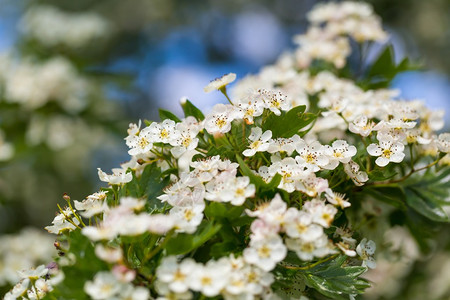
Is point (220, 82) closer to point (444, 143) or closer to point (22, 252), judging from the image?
point (444, 143)

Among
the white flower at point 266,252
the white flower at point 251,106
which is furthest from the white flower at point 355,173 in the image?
the white flower at point 266,252

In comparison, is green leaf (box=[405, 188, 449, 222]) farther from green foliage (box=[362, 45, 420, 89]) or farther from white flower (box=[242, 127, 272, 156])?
green foliage (box=[362, 45, 420, 89])

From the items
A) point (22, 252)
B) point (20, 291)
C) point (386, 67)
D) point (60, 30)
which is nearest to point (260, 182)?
point (20, 291)

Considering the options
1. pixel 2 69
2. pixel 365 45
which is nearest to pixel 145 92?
pixel 2 69

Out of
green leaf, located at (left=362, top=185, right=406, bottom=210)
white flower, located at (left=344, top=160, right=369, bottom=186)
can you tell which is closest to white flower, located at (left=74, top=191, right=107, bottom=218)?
white flower, located at (left=344, top=160, right=369, bottom=186)

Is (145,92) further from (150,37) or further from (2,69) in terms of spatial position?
(2,69)

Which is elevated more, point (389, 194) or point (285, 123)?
point (285, 123)
